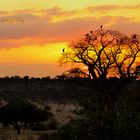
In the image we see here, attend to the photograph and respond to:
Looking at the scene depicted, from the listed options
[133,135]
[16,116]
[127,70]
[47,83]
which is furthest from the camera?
[47,83]

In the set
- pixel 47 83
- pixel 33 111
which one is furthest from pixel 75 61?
pixel 47 83

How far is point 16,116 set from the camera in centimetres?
3628

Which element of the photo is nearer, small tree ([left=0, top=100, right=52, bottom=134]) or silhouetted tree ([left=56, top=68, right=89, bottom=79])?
small tree ([left=0, top=100, right=52, bottom=134])

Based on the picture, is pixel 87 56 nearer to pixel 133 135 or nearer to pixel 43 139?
pixel 43 139

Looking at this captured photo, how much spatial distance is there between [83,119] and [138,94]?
22.3 m

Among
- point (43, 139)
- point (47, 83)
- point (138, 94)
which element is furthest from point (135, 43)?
point (47, 83)

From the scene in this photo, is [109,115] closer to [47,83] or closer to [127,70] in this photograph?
[127,70]

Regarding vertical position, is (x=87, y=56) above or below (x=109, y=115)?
above

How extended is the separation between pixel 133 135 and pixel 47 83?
14713cm

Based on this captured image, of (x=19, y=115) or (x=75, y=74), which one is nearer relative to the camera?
(x=19, y=115)

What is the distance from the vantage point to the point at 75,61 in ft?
192

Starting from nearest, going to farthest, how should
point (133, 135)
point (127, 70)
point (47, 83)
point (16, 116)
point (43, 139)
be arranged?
1. point (133, 135)
2. point (43, 139)
3. point (16, 116)
4. point (127, 70)
5. point (47, 83)

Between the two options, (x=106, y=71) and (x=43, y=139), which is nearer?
(x=43, y=139)

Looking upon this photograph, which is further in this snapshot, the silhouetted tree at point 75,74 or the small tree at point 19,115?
the silhouetted tree at point 75,74
